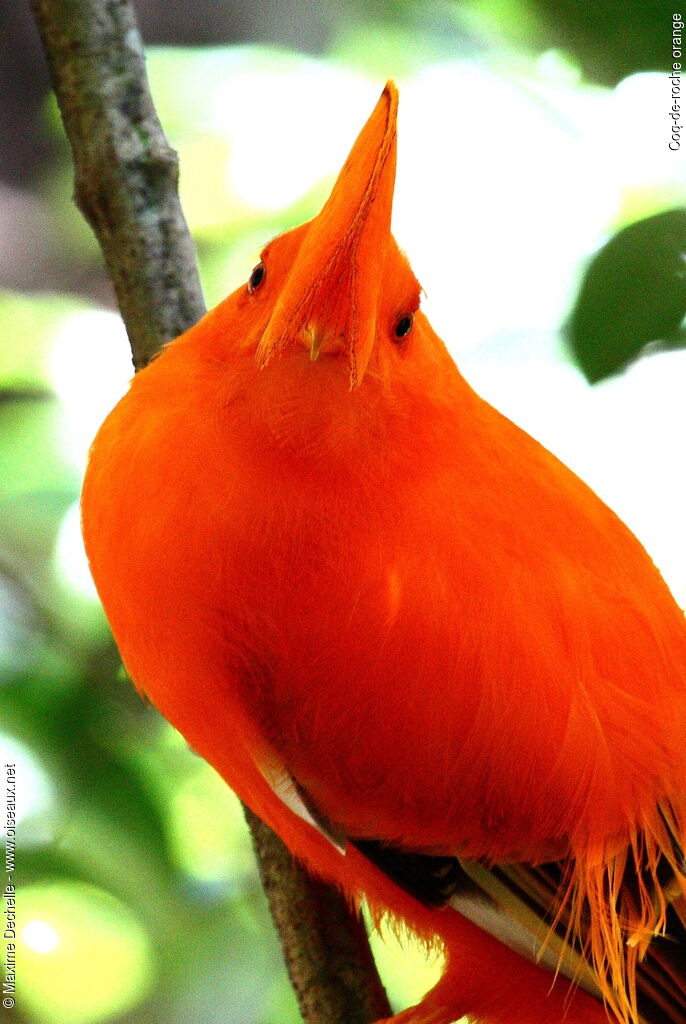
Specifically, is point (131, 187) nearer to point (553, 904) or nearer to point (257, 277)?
point (257, 277)

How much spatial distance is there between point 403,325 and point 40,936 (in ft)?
2.78

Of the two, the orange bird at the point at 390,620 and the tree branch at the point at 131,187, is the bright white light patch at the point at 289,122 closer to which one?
the tree branch at the point at 131,187

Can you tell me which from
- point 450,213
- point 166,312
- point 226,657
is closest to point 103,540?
point 226,657

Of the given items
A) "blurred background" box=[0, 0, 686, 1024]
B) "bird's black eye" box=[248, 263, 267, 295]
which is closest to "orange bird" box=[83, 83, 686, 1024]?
"bird's black eye" box=[248, 263, 267, 295]

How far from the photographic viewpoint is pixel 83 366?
1.37m

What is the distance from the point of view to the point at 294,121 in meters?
1.42

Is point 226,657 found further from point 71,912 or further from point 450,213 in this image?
point 450,213

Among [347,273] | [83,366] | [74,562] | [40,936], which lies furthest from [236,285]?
[40,936]

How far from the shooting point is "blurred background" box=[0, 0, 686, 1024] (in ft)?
4.13

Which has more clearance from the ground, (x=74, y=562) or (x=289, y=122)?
(x=289, y=122)

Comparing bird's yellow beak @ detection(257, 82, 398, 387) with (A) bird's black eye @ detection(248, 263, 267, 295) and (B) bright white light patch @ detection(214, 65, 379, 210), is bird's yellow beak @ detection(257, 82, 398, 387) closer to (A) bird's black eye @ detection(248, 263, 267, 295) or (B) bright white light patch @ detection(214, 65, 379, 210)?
(A) bird's black eye @ detection(248, 263, 267, 295)

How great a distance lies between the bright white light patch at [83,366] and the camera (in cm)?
136

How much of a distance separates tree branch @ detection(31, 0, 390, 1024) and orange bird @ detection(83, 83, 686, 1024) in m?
0.14

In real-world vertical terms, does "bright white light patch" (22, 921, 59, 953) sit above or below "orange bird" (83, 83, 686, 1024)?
below
